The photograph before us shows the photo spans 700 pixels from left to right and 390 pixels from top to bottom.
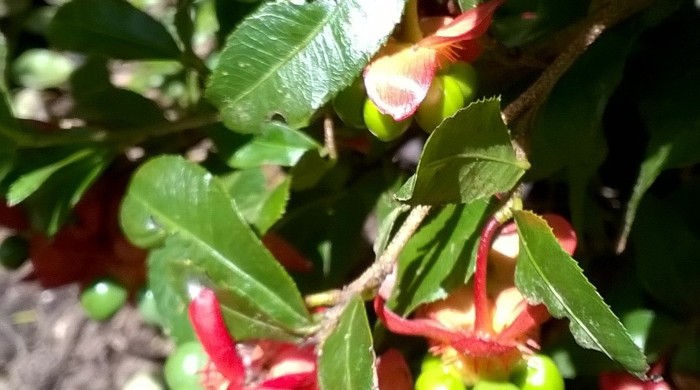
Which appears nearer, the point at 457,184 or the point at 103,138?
the point at 457,184

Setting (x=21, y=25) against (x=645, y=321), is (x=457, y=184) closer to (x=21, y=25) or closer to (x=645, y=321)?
(x=645, y=321)

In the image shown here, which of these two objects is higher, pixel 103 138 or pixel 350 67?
pixel 350 67

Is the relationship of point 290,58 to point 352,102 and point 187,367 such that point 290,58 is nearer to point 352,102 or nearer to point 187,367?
point 352,102

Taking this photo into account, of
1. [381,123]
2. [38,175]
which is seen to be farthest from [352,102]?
[38,175]

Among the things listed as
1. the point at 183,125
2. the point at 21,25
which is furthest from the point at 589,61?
the point at 21,25

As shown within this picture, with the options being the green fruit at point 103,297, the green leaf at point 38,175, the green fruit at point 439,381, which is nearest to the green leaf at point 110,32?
the green leaf at point 38,175

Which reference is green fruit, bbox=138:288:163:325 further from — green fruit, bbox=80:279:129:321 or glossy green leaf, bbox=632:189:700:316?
glossy green leaf, bbox=632:189:700:316

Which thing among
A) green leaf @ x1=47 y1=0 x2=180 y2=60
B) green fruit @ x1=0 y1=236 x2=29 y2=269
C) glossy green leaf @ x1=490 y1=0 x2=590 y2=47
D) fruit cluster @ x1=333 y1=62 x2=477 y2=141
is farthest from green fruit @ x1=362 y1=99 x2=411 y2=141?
green fruit @ x1=0 y1=236 x2=29 y2=269
